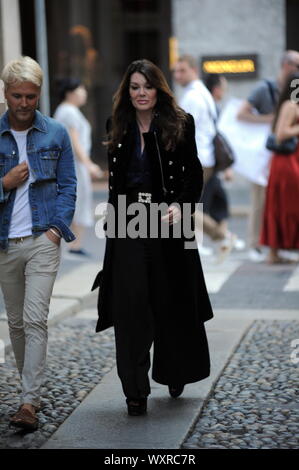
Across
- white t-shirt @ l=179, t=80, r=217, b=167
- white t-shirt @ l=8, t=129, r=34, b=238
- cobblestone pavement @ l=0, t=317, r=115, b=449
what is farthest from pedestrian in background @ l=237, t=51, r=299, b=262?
white t-shirt @ l=8, t=129, r=34, b=238

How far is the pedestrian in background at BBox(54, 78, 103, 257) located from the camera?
10.6 m

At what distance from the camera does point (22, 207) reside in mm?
5055

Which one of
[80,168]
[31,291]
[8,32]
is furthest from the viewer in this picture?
[8,32]

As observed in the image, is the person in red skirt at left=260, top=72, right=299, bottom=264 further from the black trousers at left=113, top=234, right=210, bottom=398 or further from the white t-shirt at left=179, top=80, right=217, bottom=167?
the black trousers at left=113, top=234, right=210, bottom=398

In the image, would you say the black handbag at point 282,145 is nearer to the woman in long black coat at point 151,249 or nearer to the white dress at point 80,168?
the white dress at point 80,168

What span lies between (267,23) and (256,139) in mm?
4837

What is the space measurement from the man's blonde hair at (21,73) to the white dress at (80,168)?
5532 mm

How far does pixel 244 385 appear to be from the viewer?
5.71 m

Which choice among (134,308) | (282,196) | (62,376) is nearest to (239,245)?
(282,196)

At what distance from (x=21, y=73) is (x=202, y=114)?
536 centimetres

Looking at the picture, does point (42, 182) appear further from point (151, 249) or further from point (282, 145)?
point (282, 145)

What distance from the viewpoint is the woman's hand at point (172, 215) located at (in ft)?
16.6

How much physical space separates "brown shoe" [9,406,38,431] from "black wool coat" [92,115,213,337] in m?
0.60
